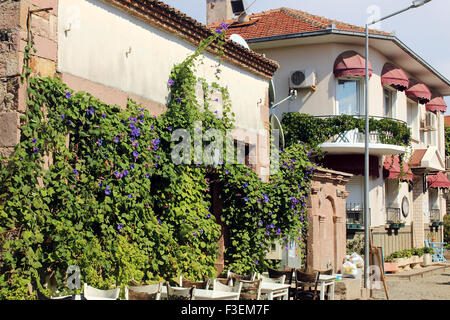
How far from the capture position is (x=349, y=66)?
21516 mm

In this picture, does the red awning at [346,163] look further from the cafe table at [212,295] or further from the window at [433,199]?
the cafe table at [212,295]

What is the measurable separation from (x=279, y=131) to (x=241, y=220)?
3710mm

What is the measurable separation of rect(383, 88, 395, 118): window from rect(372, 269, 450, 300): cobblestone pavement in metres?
6.84

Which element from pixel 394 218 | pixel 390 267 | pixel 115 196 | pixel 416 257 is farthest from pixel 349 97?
pixel 115 196

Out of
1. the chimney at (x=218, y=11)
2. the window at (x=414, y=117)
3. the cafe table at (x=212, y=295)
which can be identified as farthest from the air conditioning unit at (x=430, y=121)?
the cafe table at (x=212, y=295)

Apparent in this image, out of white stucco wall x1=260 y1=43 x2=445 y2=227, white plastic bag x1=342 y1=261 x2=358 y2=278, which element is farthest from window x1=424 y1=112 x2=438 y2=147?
white plastic bag x1=342 y1=261 x2=358 y2=278

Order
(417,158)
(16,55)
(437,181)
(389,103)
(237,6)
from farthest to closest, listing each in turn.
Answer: (437,181) → (417,158) → (389,103) → (237,6) → (16,55)

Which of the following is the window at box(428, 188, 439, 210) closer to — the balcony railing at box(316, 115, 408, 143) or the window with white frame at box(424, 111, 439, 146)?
the window with white frame at box(424, 111, 439, 146)

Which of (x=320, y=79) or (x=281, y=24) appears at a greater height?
(x=281, y=24)

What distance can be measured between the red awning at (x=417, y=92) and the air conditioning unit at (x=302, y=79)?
658 centimetres

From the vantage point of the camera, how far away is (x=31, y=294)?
7766mm

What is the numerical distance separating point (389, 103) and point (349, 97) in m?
3.58

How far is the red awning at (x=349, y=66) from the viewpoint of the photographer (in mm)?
21516

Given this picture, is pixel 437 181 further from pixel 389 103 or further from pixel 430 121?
pixel 389 103
